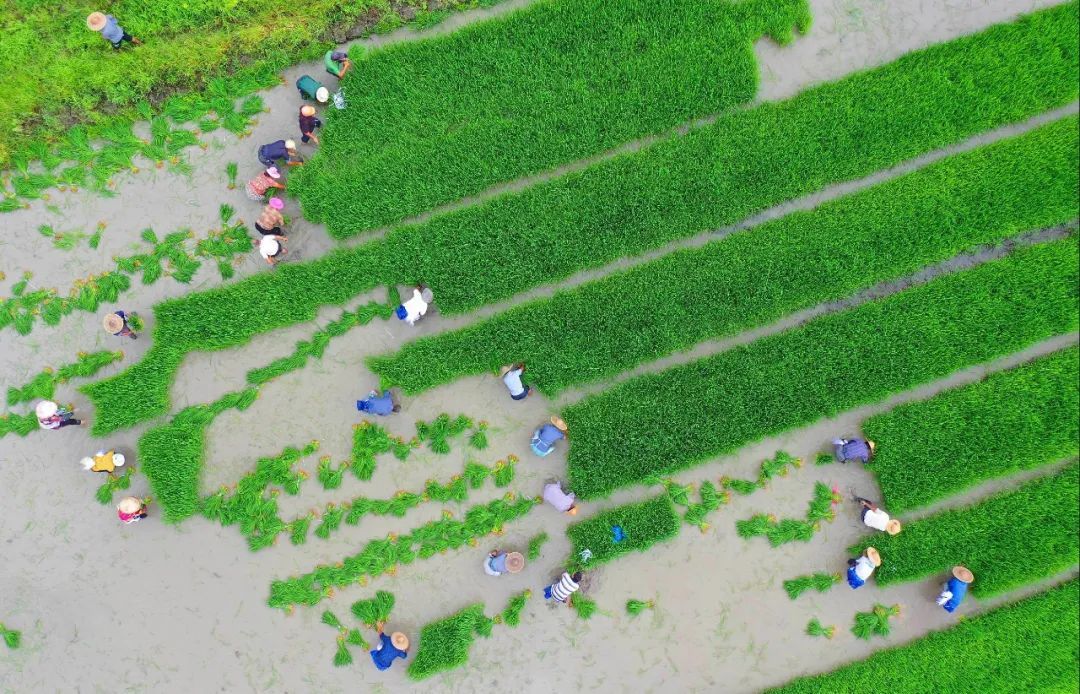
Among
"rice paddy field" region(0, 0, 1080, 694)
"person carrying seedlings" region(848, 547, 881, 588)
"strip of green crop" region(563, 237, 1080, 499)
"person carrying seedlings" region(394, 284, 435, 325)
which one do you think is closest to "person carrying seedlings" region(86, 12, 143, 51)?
"rice paddy field" region(0, 0, 1080, 694)

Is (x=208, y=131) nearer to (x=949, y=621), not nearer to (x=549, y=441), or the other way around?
(x=549, y=441)

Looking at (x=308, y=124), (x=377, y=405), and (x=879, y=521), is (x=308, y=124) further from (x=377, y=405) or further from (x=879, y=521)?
(x=879, y=521)

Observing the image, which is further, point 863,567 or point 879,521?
point 879,521

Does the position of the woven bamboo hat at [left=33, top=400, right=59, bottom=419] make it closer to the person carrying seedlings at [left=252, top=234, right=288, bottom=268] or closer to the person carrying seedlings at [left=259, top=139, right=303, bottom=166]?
the person carrying seedlings at [left=252, top=234, right=288, bottom=268]

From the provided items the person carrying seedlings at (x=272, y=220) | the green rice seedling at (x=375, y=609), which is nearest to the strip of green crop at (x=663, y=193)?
the person carrying seedlings at (x=272, y=220)

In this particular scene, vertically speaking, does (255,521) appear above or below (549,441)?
below

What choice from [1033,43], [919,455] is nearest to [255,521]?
[919,455]

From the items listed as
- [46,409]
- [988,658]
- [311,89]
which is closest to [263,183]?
[311,89]
